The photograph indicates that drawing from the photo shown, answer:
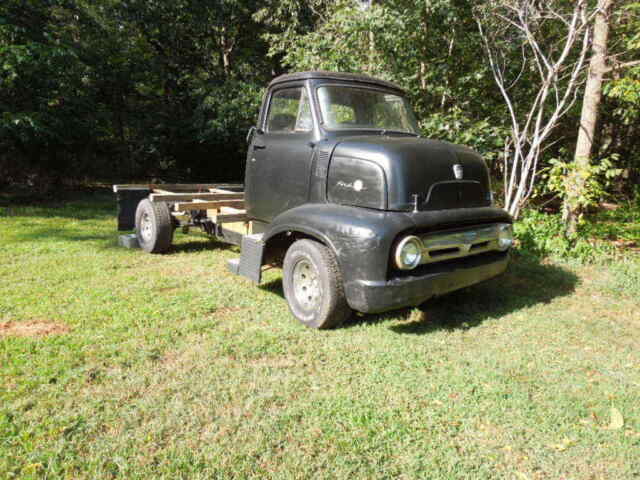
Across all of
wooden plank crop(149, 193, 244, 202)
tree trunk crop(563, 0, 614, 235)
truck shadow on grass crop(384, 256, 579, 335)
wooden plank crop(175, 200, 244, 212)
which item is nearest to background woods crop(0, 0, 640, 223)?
tree trunk crop(563, 0, 614, 235)

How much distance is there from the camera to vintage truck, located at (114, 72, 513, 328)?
3510mm

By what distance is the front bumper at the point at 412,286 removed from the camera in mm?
3426

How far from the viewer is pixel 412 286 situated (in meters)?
3.50

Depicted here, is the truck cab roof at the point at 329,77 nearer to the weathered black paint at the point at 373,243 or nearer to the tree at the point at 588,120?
the weathered black paint at the point at 373,243

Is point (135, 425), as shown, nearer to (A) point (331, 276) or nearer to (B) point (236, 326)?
(B) point (236, 326)

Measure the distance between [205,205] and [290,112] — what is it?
165 cm

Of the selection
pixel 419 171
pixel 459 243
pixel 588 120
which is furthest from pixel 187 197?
pixel 588 120

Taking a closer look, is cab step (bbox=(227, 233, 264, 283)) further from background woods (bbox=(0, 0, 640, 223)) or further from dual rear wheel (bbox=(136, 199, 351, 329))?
background woods (bbox=(0, 0, 640, 223))

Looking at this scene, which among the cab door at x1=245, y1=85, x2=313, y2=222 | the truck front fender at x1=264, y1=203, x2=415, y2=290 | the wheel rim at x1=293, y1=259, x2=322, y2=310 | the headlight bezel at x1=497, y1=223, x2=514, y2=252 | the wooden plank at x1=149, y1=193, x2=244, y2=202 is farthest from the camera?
the wooden plank at x1=149, y1=193, x2=244, y2=202

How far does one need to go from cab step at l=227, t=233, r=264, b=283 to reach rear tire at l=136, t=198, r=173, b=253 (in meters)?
1.87

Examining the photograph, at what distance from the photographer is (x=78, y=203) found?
34.4 ft

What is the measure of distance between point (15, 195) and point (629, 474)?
12.1 m

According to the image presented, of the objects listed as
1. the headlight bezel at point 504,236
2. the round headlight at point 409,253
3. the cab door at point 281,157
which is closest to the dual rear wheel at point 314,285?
the round headlight at point 409,253

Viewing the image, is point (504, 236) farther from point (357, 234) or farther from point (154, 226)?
point (154, 226)
